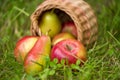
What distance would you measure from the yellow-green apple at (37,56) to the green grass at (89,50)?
56mm

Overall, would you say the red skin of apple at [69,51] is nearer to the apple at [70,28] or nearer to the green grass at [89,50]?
the green grass at [89,50]

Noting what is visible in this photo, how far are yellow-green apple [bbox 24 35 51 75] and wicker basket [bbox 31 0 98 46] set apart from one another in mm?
244

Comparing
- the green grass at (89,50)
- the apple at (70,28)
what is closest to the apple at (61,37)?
the apple at (70,28)

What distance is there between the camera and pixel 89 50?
8.59 ft

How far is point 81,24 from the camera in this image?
2602 mm

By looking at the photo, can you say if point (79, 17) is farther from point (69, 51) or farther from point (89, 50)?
point (69, 51)

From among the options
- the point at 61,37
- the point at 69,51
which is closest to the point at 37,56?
the point at 69,51

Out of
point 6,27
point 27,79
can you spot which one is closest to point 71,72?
point 27,79

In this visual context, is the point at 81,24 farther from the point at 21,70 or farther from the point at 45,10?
the point at 21,70

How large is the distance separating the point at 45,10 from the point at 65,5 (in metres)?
0.17

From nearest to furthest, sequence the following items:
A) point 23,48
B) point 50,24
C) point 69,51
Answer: point 69,51
point 23,48
point 50,24

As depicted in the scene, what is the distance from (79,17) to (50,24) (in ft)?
0.75

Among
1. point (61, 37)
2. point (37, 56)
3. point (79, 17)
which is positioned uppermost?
point (79, 17)

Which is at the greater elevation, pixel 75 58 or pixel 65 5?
pixel 65 5
